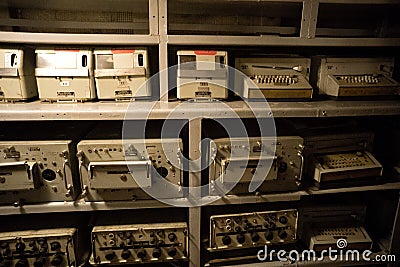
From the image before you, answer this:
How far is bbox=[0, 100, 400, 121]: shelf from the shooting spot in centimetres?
117

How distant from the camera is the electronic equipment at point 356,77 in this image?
4.63 ft

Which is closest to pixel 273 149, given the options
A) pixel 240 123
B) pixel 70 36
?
pixel 240 123

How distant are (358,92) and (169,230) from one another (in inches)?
45.2

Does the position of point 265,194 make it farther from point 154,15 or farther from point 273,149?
point 154,15

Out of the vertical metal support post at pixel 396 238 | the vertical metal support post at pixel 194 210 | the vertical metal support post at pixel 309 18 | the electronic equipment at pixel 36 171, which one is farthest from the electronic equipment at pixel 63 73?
the vertical metal support post at pixel 396 238

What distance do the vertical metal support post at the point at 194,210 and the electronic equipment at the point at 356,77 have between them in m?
0.71

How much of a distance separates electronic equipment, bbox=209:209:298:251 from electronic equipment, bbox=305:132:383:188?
247 millimetres

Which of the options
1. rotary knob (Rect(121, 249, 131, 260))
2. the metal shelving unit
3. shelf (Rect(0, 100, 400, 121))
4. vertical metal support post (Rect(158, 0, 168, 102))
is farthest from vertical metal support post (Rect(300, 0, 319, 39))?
rotary knob (Rect(121, 249, 131, 260))

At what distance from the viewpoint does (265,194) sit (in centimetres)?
142

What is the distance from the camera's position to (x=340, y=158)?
1.49 meters

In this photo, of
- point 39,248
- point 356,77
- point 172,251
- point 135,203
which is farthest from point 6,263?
point 356,77

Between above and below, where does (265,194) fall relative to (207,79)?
below

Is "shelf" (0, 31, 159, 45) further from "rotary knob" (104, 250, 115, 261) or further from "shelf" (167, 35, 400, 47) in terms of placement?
"rotary knob" (104, 250, 115, 261)

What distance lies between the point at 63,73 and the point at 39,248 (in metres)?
0.82
